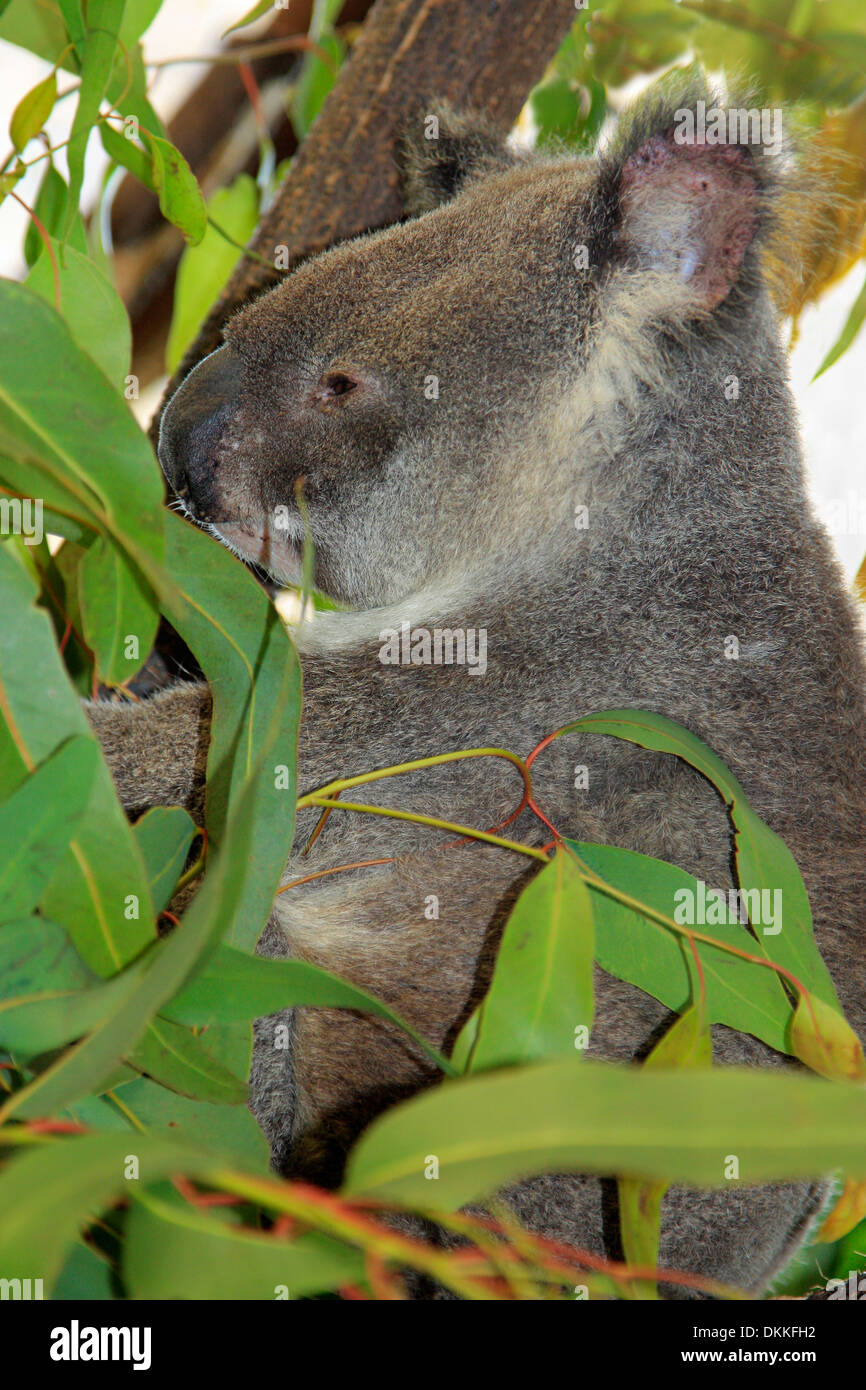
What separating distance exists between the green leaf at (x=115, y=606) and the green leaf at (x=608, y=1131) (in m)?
0.74

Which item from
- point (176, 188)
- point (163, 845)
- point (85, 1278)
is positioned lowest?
point (85, 1278)

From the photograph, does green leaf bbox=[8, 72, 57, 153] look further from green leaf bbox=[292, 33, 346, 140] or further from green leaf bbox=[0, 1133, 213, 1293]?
green leaf bbox=[0, 1133, 213, 1293]

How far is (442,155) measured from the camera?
86.0 inches

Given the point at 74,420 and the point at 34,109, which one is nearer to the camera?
the point at 74,420

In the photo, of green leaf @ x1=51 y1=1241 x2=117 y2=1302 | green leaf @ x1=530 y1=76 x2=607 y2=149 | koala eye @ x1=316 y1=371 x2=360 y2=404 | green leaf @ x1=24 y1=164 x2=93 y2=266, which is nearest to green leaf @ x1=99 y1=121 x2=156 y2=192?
green leaf @ x1=24 y1=164 x2=93 y2=266

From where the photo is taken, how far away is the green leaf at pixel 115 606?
4.01 feet

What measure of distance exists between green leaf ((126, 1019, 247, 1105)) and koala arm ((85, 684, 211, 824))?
0.63 meters

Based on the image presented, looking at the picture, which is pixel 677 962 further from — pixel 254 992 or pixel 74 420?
pixel 74 420

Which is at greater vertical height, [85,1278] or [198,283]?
[198,283]

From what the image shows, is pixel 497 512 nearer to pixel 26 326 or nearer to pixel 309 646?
pixel 309 646

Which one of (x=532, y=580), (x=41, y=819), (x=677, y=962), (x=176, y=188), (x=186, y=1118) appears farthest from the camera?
(x=532, y=580)

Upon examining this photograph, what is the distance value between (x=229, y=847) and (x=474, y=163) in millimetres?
1894

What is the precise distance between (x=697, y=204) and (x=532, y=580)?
26.0 inches

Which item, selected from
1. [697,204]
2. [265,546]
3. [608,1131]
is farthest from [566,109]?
[608,1131]
